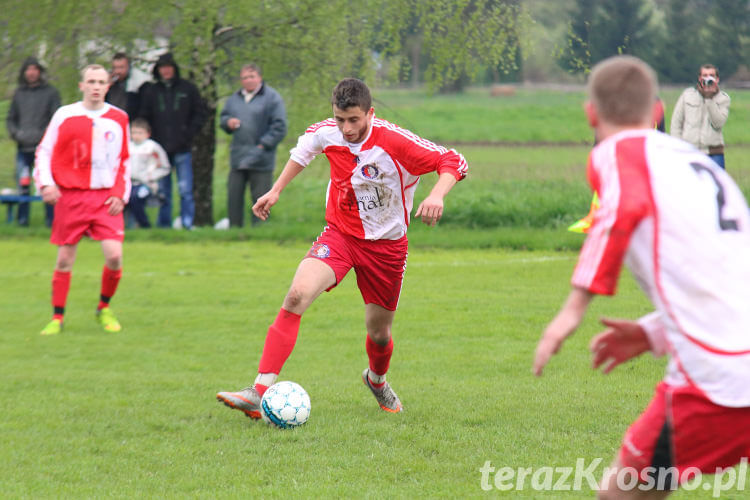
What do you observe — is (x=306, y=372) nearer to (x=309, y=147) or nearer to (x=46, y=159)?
(x=309, y=147)

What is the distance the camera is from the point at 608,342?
3203 millimetres

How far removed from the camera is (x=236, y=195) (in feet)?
46.4

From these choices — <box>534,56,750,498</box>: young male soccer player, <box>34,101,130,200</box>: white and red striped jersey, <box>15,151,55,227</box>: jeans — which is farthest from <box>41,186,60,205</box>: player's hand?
<box>534,56,750,498</box>: young male soccer player

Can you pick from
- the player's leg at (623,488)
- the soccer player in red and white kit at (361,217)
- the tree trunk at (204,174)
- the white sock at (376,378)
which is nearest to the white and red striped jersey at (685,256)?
the player's leg at (623,488)

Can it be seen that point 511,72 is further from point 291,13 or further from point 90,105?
point 90,105

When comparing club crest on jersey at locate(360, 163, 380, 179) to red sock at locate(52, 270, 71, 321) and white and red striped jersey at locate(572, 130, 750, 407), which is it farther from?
red sock at locate(52, 270, 71, 321)

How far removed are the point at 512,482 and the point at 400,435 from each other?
1.01m

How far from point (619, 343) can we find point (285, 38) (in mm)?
11657

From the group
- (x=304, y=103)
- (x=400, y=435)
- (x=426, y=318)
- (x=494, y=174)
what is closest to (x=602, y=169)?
(x=400, y=435)

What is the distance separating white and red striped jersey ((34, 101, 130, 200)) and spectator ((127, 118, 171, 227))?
16.3 ft

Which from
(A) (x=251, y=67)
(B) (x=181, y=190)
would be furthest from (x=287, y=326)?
(B) (x=181, y=190)

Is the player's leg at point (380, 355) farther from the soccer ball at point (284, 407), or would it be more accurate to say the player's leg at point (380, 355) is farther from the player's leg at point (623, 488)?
the player's leg at point (623, 488)

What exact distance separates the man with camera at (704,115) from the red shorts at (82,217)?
6416 millimetres

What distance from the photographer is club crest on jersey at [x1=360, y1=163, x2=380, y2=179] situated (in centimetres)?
581
